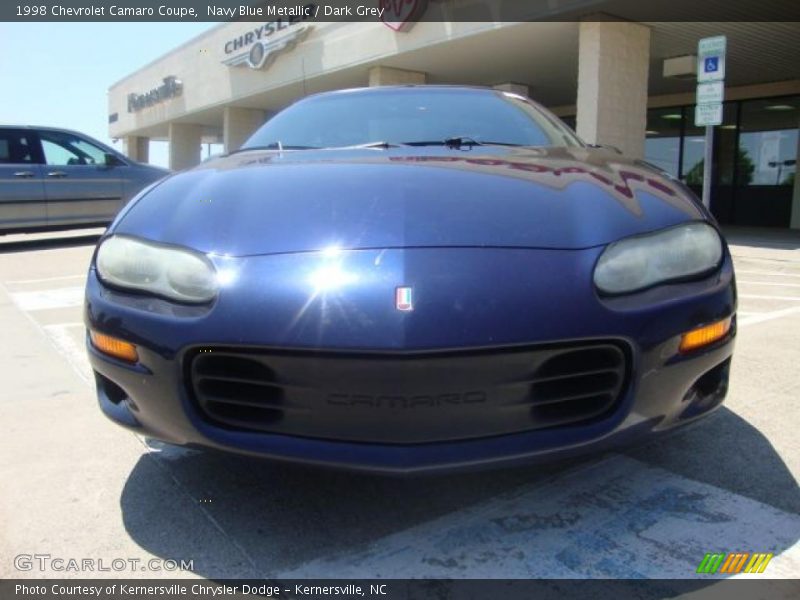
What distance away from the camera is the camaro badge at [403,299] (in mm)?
1524

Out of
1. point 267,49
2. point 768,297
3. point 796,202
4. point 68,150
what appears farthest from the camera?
point 267,49

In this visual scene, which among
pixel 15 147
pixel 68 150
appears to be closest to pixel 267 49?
pixel 68 150

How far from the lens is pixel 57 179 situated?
9.06 m

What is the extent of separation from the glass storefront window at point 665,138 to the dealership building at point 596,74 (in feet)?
0.09

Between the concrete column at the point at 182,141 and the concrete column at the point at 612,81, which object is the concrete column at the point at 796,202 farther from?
the concrete column at the point at 182,141

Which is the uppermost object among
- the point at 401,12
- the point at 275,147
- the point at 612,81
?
the point at 401,12

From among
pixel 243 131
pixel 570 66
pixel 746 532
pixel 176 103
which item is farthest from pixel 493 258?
pixel 176 103

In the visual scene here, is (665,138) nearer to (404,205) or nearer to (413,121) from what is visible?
(413,121)

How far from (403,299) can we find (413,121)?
1.57m

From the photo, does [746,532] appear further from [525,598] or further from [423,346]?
[423,346]

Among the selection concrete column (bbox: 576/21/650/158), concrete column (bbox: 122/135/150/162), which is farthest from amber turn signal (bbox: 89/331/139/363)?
concrete column (bbox: 122/135/150/162)

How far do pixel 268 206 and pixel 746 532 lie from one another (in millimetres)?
1588

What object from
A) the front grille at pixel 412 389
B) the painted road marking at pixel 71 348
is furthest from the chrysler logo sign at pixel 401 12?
the front grille at pixel 412 389

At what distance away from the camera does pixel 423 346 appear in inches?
58.7
